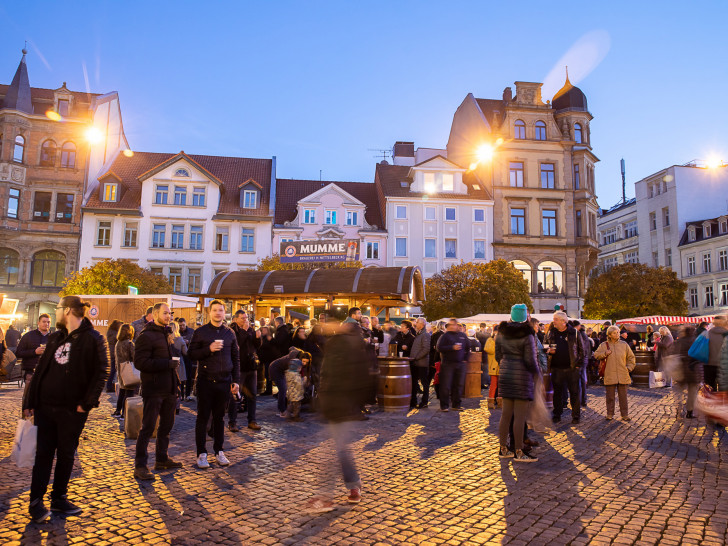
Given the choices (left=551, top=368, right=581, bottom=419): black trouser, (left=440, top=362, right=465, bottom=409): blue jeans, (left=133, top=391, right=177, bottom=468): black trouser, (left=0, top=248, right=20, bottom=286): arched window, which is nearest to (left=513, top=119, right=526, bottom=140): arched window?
(left=440, top=362, right=465, bottom=409): blue jeans

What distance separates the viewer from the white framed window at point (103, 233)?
39812 mm

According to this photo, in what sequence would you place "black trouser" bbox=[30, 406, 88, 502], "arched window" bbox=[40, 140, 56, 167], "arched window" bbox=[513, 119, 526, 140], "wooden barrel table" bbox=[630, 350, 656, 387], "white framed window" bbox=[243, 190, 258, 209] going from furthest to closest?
"arched window" bbox=[513, 119, 526, 140] < "white framed window" bbox=[243, 190, 258, 209] < "arched window" bbox=[40, 140, 56, 167] < "wooden barrel table" bbox=[630, 350, 656, 387] < "black trouser" bbox=[30, 406, 88, 502]

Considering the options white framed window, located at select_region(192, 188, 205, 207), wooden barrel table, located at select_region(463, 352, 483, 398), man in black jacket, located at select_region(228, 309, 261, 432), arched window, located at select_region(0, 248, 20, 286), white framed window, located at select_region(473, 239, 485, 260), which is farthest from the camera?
white framed window, located at select_region(473, 239, 485, 260)

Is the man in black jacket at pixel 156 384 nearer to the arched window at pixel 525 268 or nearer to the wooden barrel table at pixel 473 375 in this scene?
→ the wooden barrel table at pixel 473 375

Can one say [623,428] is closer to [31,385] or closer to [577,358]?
[577,358]

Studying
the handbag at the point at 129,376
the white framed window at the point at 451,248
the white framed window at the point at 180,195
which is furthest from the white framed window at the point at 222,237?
the handbag at the point at 129,376

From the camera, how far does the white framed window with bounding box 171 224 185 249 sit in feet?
134

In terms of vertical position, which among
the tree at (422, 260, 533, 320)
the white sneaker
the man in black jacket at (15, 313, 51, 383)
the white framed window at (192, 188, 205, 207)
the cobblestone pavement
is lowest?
the cobblestone pavement

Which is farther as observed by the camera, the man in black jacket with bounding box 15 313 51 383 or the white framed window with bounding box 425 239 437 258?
the white framed window with bounding box 425 239 437 258

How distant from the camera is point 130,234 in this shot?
132ft

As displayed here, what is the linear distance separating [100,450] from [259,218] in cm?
3423

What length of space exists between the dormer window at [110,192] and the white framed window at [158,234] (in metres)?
3.54

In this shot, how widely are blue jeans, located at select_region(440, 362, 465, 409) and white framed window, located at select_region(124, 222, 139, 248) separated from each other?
33.5 m

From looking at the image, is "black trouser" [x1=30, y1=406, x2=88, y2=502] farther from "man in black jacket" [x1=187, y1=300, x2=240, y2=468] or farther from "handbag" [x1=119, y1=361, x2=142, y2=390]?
"handbag" [x1=119, y1=361, x2=142, y2=390]
